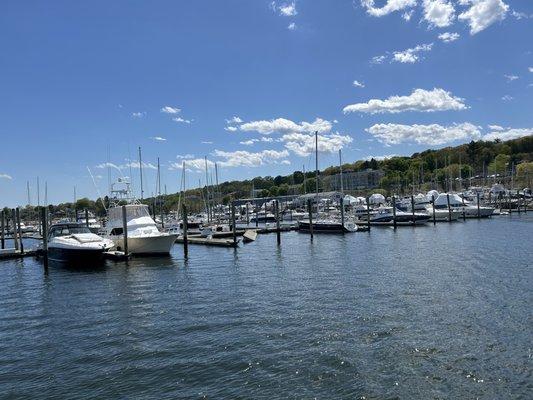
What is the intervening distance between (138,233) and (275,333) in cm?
2627

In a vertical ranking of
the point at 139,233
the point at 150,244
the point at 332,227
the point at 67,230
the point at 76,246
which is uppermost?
the point at 67,230

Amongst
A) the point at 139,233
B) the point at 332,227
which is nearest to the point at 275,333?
the point at 139,233

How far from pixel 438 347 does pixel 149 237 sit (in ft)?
92.6

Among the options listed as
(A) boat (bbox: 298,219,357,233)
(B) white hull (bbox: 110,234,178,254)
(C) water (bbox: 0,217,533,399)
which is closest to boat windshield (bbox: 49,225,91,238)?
(B) white hull (bbox: 110,234,178,254)

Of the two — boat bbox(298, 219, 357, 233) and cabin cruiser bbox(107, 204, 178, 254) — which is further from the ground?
cabin cruiser bbox(107, 204, 178, 254)

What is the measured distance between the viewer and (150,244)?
38531 mm

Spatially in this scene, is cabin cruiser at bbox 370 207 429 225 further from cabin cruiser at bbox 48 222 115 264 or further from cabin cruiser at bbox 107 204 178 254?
cabin cruiser at bbox 48 222 115 264

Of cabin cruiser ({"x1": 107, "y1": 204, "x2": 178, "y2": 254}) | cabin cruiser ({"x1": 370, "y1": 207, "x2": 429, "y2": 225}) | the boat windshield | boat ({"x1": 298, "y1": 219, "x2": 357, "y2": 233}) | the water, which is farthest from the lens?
cabin cruiser ({"x1": 370, "y1": 207, "x2": 429, "y2": 225})

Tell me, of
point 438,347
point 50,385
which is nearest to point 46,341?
point 50,385

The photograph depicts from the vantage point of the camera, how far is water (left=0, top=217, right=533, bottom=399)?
11.9m

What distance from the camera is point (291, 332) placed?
52.0 ft

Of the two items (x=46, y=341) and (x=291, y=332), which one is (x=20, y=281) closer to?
(x=46, y=341)

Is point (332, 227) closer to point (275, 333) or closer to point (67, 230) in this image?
point (67, 230)

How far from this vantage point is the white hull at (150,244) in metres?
38.3
